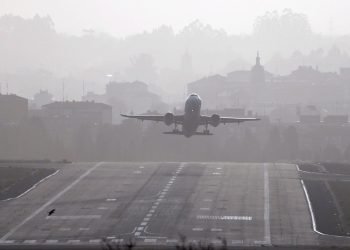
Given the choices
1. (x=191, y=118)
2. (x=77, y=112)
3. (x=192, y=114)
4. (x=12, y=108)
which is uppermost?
(x=192, y=114)

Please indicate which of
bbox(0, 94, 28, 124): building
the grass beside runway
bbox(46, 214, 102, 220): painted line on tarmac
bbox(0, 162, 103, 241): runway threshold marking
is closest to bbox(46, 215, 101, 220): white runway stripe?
bbox(46, 214, 102, 220): painted line on tarmac

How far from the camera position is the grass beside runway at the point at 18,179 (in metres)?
86.4

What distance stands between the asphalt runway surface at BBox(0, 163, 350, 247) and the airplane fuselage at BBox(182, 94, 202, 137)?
5.03 m

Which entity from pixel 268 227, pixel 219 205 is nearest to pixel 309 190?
pixel 219 205

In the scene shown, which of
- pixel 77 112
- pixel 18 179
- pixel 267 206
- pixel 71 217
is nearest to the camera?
pixel 71 217

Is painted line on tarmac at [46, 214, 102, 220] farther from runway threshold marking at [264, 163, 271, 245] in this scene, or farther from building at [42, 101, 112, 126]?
building at [42, 101, 112, 126]

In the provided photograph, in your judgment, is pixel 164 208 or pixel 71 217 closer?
pixel 71 217

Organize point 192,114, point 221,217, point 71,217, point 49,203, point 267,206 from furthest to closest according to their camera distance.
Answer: point 192,114, point 49,203, point 267,206, point 71,217, point 221,217

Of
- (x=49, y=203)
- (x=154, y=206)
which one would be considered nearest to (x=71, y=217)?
(x=49, y=203)

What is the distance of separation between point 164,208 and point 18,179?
2222 cm

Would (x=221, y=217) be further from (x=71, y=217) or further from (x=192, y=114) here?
(x=192, y=114)

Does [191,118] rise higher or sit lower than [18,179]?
higher

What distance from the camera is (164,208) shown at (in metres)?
76.9

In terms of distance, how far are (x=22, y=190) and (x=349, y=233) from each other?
3412 cm
